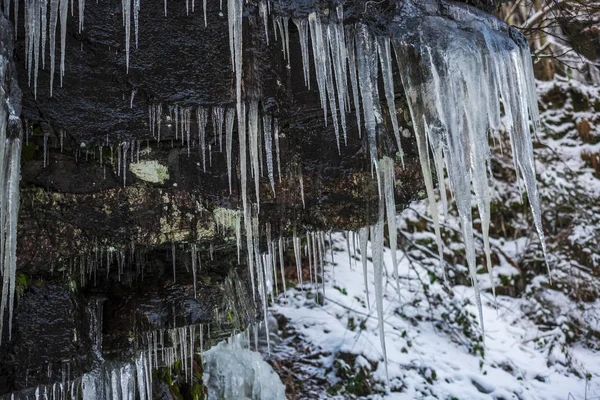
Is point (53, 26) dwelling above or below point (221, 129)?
above

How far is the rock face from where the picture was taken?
102 inches

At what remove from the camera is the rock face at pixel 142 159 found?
260 cm

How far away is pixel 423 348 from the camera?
6344 millimetres

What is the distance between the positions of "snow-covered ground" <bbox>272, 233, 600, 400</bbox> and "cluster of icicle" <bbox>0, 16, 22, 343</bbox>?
3.76 meters

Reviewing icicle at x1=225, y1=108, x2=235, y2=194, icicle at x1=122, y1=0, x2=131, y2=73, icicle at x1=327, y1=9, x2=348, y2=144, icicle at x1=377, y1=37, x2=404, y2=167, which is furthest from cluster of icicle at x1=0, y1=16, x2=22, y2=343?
icicle at x1=377, y1=37, x2=404, y2=167

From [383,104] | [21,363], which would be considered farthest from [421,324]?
[21,363]

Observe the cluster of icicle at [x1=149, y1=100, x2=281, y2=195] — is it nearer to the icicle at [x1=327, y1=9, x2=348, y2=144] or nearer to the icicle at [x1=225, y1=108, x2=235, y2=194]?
the icicle at [x1=225, y1=108, x2=235, y2=194]

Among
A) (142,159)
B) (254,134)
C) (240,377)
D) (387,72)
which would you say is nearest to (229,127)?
(254,134)

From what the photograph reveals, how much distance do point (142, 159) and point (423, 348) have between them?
15.9 feet

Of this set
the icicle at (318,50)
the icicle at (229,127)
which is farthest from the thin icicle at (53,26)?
the icicle at (318,50)

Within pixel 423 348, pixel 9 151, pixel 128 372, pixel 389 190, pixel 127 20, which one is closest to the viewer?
pixel 9 151

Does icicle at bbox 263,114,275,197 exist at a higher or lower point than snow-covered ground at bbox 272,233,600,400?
higher

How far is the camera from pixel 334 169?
2975 mm

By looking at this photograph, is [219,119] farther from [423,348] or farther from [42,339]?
[423,348]
